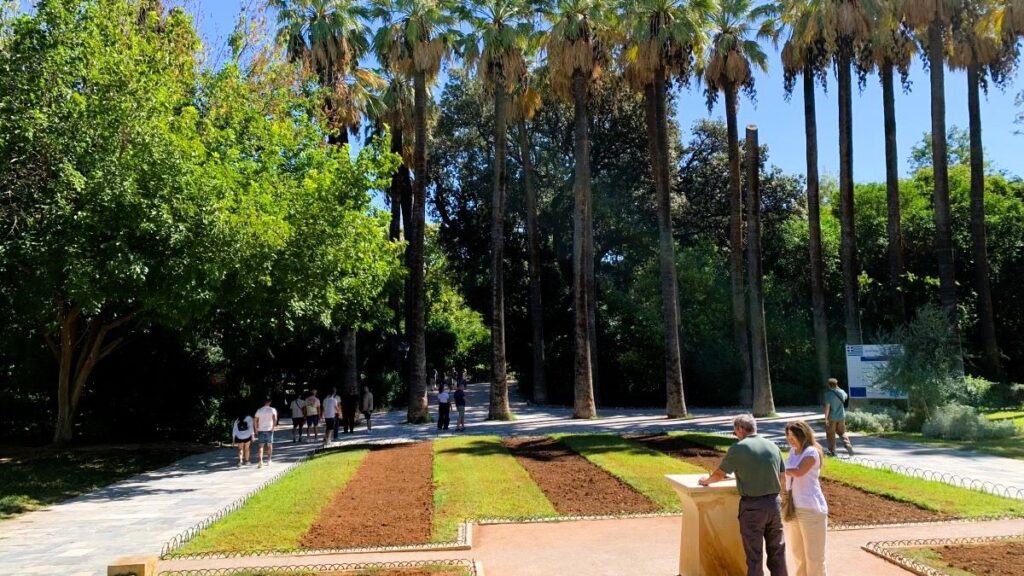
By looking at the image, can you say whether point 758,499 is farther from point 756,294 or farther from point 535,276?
point 535,276

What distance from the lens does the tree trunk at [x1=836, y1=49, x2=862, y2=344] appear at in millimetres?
26297

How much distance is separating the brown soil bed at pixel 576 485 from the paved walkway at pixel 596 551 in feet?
3.05

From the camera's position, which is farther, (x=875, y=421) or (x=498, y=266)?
(x=498, y=266)

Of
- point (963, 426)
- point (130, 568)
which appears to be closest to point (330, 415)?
point (130, 568)

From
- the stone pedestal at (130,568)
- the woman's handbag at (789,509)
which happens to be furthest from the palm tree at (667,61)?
the stone pedestal at (130,568)

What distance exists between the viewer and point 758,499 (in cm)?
627

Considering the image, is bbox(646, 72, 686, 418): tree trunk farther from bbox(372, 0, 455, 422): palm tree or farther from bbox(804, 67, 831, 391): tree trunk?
A: bbox(372, 0, 455, 422): palm tree

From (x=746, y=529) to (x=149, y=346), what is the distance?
20735 mm

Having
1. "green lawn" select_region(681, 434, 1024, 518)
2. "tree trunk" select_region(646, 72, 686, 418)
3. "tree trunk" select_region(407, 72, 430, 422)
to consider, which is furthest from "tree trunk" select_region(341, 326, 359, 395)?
"green lawn" select_region(681, 434, 1024, 518)

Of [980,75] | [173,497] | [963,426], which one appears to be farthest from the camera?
[980,75]

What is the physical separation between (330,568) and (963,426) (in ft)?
55.4

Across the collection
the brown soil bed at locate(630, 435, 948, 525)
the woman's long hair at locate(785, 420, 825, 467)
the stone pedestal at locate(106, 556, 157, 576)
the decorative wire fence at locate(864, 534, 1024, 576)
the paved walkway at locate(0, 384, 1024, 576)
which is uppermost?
the woman's long hair at locate(785, 420, 825, 467)

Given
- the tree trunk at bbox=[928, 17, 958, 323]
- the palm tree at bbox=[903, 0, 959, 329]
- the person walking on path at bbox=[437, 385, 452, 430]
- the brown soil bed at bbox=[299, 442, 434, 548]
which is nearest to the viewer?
the brown soil bed at bbox=[299, 442, 434, 548]

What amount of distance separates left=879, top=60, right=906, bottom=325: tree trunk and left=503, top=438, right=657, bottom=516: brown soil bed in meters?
16.7
